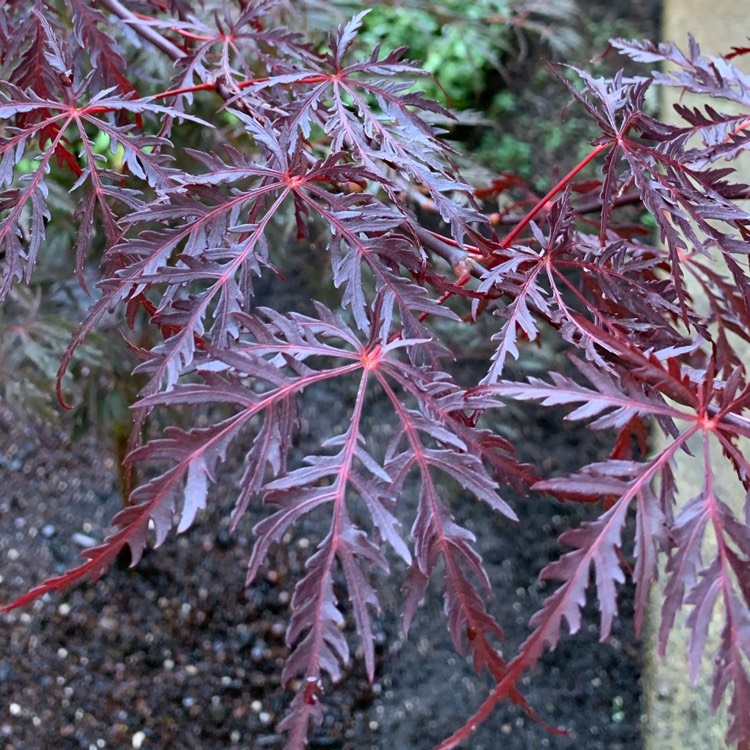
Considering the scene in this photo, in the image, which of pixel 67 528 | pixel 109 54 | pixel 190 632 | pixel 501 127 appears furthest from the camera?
pixel 501 127

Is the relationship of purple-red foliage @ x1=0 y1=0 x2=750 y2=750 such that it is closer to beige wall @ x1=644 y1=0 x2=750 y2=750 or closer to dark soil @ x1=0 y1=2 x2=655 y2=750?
dark soil @ x1=0 y1=2 x2=655 y2=750

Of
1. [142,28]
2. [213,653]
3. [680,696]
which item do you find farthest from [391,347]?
[680,696]

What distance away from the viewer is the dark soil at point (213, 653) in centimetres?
125

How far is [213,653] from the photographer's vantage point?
1351 mm

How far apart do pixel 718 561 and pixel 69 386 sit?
0.88 m

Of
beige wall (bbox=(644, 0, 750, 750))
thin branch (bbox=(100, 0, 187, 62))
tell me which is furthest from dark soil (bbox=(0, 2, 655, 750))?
thin branch (bbox=(100, 0, 187, 62))

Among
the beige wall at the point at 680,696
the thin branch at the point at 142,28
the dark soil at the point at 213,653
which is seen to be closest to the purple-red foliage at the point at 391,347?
the thin branch at the point at 142,28

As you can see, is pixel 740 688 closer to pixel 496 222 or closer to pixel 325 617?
pixel 325 617

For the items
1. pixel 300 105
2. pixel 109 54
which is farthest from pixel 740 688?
pixel 109 54

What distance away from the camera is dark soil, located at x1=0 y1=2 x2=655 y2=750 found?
1.25 m

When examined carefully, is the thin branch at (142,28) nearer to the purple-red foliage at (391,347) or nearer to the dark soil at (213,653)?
the purple-red foliage at (391,347)

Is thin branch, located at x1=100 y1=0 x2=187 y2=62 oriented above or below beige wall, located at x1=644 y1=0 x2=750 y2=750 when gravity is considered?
above

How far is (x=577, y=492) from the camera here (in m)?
0.44

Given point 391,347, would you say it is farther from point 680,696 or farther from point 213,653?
point 680,696
